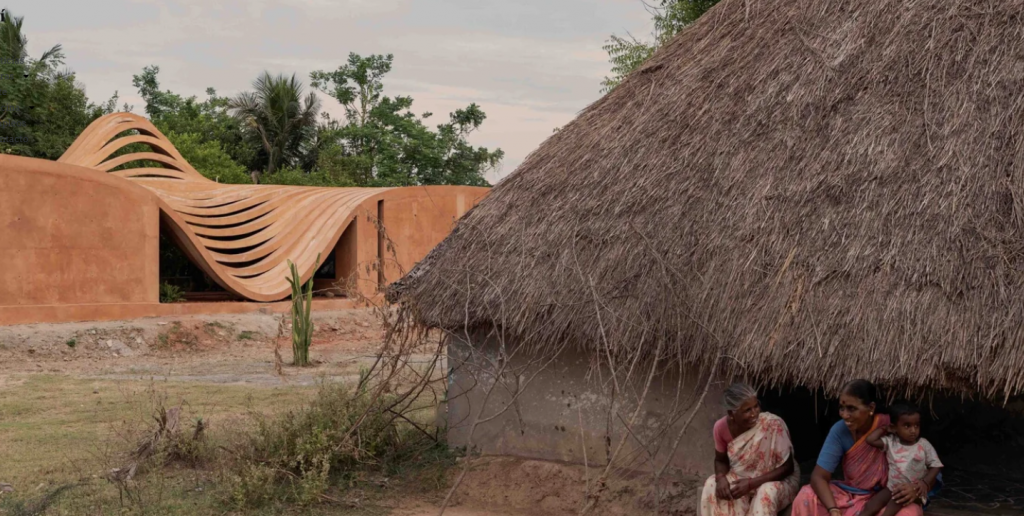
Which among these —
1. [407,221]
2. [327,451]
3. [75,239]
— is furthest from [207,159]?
[327,451]

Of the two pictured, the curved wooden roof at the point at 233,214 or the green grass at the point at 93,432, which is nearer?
the green grass at the point at 93,432

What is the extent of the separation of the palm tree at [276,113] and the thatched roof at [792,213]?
24718mm

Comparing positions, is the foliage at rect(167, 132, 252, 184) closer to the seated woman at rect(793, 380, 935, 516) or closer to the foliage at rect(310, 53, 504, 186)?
the foliage at rect(310, 53, 504, 186)

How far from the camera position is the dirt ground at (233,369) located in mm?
6250

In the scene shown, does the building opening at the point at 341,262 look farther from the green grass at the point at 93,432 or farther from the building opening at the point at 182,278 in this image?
the green grass at the point at 93,432

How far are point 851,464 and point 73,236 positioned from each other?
13269 millimetres

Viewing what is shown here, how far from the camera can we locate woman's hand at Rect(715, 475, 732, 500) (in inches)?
193

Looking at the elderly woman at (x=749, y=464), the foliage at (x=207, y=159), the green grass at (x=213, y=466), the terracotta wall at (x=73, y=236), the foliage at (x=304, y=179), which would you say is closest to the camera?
the elderly woman at (x=749, y=464)

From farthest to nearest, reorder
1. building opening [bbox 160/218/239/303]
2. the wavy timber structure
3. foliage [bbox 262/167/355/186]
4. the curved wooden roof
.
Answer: foliage [bbox 262/167/355/186] < building opening [bbox 160/218/239/303] < the curved wooden roof < the wavy timber structure

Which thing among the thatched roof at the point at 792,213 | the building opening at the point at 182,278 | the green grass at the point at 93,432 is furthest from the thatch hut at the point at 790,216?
the building opening at the point at 182,278

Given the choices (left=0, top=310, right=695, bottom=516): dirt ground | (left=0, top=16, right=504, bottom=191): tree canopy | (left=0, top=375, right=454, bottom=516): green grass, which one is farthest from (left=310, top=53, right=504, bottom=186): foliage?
(left=0, top=375, right=454, bottom=516): green grass

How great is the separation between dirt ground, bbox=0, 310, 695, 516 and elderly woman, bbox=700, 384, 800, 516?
32.9 inches

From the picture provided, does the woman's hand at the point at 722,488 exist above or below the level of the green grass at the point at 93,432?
above

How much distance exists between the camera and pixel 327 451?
6484 millimetres
